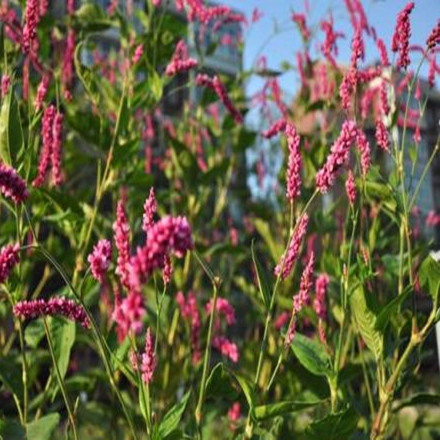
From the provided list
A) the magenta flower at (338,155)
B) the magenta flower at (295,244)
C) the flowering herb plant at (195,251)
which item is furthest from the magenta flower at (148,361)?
the magenta flower at (338,155)

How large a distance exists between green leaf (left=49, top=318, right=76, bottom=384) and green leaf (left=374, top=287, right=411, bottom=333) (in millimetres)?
642

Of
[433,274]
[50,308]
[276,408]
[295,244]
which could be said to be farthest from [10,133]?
[433,274]

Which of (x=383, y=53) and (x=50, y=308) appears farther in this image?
(x=383, y=53)

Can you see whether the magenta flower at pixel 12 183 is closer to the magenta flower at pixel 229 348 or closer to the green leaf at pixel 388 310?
the green leaf at pixel 388 310

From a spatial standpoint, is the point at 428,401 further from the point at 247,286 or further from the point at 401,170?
the point at 247,286

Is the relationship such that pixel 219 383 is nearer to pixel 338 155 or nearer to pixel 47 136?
pixel 338 155

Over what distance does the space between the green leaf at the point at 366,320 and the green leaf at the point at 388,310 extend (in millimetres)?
19

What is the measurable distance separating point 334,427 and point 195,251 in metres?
0.39

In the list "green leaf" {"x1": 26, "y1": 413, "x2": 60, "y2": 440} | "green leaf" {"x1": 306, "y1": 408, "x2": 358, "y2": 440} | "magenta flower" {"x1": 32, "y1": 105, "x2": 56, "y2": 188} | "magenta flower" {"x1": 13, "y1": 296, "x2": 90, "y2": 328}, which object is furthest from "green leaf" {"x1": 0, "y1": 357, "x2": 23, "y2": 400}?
"green leaf" {"x1": 306, "y1": 408, "x2": 358, "y2": 440}

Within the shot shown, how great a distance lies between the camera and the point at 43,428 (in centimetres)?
121

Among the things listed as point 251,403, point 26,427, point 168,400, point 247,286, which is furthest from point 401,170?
point 247,286

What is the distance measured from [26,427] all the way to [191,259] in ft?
4.53

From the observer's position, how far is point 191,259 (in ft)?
8.36

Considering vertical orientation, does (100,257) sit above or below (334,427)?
above
